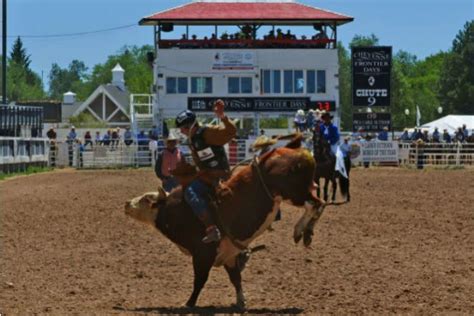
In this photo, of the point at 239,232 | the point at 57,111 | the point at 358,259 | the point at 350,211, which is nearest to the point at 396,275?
the point at 358,259

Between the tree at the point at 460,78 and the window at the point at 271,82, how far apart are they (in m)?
48.0

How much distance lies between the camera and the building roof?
6347 cm

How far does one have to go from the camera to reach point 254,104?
62.0 metres

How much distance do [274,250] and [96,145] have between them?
118 feet

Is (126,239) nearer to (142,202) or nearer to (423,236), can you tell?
(423,236)

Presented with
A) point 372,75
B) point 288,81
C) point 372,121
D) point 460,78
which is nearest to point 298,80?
point 288,81

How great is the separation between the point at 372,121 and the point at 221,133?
42.5 meters

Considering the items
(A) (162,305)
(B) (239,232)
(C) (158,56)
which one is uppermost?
(C) (158,56)

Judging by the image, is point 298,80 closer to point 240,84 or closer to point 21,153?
point 240,84

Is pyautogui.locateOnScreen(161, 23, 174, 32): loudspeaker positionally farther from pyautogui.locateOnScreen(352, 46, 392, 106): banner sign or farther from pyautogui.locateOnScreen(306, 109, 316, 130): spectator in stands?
pyautogui.locateOnScreen(306, 109, 316, 130): spectator in stands

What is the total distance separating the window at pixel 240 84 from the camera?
63.2 m

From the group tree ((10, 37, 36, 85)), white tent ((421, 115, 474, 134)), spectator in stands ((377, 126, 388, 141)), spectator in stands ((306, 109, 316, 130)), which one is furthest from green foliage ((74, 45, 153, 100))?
spectator in stands ((306, 109, 316, 130))

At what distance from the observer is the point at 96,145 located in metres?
49.9

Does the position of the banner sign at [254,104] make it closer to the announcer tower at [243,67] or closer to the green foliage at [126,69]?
the announcer tower at [243,67]
